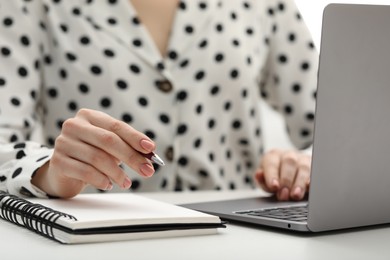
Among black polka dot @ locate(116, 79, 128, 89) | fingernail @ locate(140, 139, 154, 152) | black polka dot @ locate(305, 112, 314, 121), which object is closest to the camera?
fingernail @ locate(140, 139, 154, 152)

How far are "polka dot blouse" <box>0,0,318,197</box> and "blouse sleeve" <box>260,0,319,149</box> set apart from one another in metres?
0.12

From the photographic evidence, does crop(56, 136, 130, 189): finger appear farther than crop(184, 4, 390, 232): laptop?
Yes

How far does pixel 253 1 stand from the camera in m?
1.68

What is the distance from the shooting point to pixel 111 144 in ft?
2.71

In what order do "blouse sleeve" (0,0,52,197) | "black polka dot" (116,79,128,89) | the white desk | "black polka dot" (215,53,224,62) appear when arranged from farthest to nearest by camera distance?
"black polka dot" (215,53,224,62) < "black polka dot" (116,79,128,89) < "blouse sleeve" (0,0,52,197) < the white desk

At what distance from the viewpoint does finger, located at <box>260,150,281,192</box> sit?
116 cm

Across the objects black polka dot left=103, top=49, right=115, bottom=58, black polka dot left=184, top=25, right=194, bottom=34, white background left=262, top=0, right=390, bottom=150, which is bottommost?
white background left=262, top=0, right=390, bottom=150

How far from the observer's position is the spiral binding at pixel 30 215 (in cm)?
75

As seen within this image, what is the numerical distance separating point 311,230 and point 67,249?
286 mm

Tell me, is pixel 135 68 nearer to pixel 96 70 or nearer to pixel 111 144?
pixel 96 70

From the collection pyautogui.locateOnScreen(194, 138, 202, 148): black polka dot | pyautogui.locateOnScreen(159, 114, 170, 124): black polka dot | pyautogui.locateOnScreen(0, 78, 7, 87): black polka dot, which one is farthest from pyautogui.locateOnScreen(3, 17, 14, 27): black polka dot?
pyautogui.locateOnScreen(194, 138, 202, 148): black polka dot

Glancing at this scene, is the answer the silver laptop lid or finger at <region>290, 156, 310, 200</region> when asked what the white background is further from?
the silver laptop lid

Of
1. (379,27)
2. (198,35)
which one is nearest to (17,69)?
(198,35)

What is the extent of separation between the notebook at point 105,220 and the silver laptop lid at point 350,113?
150 millimetres
